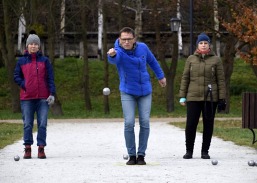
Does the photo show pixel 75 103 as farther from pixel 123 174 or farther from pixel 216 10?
pixel 123 174

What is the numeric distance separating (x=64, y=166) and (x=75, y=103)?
32904mm

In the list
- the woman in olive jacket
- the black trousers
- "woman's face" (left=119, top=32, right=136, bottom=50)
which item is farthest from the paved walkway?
"woman's face" (left=119, top=32, right=136, bottom=50)

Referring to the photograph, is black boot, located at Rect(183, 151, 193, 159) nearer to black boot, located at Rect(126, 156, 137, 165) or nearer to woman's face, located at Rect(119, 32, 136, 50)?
black boot, located at Rect(126, 156, 137, 165)

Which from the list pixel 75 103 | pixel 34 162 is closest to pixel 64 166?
pixel 34 162

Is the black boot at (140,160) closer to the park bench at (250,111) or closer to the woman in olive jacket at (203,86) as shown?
the woman in olive jacket at (203,86)

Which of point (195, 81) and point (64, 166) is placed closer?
point (64, 166)

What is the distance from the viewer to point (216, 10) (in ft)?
125

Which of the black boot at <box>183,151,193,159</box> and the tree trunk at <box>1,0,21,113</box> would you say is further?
the tree trunk at <box>1,0,21,113</box>

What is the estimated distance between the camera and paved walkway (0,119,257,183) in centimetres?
1129

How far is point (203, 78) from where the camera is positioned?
570 inches

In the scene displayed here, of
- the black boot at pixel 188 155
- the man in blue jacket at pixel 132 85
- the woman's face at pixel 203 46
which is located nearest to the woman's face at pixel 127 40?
the man in blue jacket at pixel 132 85

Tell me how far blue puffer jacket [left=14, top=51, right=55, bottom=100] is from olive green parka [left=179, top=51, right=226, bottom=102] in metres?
2.03

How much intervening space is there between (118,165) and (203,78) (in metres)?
2.27

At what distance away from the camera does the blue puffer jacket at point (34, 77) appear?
14.5 meters
